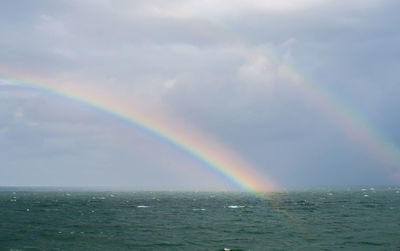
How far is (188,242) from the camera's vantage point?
185ft

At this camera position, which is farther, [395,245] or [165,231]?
[165,231]

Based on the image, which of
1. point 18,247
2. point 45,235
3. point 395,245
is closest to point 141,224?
point 45,235

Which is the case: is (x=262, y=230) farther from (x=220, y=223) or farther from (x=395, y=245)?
(x=395, y=245)

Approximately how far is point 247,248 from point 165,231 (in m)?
21.5

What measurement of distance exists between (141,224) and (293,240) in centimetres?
3231

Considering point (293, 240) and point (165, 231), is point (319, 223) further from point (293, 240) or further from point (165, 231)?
point (165, 231)

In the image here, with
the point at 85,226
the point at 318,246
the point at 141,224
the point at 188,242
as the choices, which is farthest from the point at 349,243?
the point at 85,226

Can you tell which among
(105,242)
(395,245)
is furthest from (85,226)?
(395,245)

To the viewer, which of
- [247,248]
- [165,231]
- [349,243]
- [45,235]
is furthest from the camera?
[165,231]

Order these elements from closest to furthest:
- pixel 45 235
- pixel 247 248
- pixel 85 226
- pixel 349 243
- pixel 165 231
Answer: pixel 247 248 → pixel 349 243 → pixel 45 235 → pixel 165 231 → pixel 85 226

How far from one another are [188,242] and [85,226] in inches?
1075

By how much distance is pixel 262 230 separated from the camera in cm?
6931

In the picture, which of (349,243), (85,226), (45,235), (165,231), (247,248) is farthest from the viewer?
(85,226)

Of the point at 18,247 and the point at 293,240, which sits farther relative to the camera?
the point at 293,240
